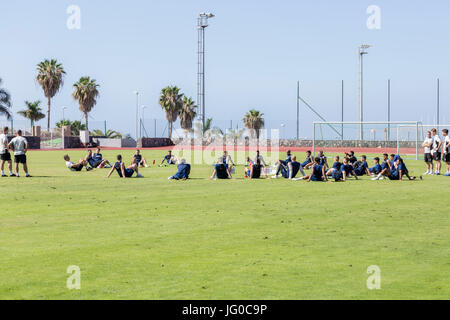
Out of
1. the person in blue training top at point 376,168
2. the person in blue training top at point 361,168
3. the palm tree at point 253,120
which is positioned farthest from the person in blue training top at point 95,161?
the palm tree at point 253,120

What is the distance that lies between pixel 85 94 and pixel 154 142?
2000 centimetres

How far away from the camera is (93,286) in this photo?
6750mm

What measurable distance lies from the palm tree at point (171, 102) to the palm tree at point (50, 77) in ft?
51.1

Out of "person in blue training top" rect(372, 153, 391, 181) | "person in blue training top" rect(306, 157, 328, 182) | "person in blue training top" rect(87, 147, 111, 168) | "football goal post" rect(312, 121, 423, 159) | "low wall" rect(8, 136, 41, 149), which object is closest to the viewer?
"person in blue training top" rect(306, 157, 328, 182)

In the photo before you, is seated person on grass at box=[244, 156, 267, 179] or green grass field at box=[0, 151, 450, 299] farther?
seated person on grass at box=[244, 156, 267, 179]

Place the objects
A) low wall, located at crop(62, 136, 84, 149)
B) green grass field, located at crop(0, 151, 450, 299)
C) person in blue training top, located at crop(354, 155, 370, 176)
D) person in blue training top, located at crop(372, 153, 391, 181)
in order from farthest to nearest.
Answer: low wall, located at crop(62, 136, 84, 149), person in blue training top, located at crop(354, 155, 370, 176), person in blue training top, located at crop(372, 153, 391, 181), green grass field, located at crop(0, 151, 450, 299)

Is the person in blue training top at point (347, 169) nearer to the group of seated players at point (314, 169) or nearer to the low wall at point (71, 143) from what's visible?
the group of seated players at point (314, 169)

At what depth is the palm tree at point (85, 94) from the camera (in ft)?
292

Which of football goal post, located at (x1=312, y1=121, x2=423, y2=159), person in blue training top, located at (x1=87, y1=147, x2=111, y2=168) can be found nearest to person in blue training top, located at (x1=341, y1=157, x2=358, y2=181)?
person in blue training top, located at (x1=87, y1=147, x2=111, y2=168)

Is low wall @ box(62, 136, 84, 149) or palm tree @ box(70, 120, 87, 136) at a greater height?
palm tree @ box(70, 120, 87, 136)

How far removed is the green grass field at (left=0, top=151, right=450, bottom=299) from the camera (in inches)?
264

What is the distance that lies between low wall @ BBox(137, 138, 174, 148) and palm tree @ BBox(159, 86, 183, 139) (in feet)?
45.1

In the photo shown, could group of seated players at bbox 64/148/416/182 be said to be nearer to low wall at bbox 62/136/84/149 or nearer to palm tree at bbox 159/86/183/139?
low wall at bbox 62/136/84/149

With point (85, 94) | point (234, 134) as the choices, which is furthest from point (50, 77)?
point (234, 134)
